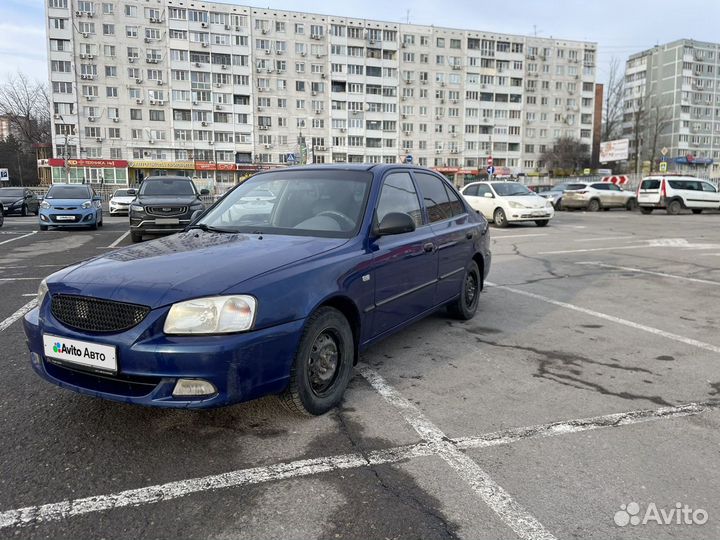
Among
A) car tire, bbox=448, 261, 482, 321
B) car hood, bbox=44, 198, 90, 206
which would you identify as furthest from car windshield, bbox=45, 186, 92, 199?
car tire, bbox=448, 261, 482, 321

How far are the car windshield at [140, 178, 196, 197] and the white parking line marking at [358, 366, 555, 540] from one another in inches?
487

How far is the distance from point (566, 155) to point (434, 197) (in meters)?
88.5

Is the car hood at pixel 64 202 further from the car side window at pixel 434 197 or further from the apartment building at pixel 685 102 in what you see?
the apartment building at pixel 685 102

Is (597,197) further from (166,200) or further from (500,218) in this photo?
(166,200)

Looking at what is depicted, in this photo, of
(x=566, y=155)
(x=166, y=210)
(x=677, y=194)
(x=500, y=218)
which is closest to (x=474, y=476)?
(x=166, y=210)

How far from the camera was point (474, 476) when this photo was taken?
278 centimetres

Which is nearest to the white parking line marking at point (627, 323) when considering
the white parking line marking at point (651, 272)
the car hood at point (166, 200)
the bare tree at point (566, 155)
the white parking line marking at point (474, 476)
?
the white parking line marking at point (651, 272)

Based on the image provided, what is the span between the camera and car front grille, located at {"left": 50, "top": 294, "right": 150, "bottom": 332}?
2.88m

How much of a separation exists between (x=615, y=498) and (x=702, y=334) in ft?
12.1

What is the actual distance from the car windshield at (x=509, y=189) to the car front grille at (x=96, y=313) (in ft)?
56.1

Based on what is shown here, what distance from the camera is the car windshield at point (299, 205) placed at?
13.1ft

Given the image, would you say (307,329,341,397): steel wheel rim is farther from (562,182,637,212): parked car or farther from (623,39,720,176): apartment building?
(623,39,720,176): apartment building

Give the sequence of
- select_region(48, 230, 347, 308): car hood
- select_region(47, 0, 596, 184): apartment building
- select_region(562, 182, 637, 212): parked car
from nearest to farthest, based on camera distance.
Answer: select_region(48, 230, 347, 308): car hood < select_region(562, 182, 637, 212): parked car < select_region(47, 0, 596, 184): apartment building

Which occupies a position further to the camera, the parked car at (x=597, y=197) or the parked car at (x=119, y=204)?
the parked car at (x=597, y=197)
